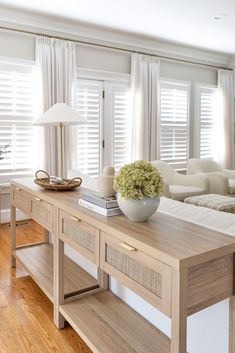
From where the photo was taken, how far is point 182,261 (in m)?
1.08

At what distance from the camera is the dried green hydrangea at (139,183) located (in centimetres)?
141

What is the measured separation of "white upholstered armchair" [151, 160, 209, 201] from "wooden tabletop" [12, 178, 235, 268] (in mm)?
2393

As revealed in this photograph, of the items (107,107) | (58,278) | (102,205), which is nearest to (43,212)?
(58,278)

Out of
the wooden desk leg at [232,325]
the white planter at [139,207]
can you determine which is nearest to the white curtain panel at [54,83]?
the white planter at [139,207]

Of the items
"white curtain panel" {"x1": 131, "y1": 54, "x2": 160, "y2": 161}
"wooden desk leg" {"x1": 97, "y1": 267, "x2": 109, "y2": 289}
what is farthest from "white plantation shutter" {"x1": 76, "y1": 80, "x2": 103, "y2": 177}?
"wooden desk leg" {"x1": 97, "y1": 267, "x2": 109, "y2": 289}

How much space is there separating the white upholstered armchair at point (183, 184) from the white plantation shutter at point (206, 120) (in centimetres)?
184

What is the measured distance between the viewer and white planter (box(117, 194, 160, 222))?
1.45 m

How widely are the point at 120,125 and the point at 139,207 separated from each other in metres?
3.98

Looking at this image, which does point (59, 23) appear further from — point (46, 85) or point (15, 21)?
point (46, 85)

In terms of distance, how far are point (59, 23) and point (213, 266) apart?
4278 mm

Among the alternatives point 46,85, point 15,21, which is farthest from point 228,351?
point 15,21

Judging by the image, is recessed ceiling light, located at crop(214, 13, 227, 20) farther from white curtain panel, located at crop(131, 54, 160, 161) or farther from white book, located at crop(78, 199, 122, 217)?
white book, located at crop(78, 199, 122, 217)

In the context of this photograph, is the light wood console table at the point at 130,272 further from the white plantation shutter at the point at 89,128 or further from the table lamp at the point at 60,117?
the white plantation shutter at the point at 89,128

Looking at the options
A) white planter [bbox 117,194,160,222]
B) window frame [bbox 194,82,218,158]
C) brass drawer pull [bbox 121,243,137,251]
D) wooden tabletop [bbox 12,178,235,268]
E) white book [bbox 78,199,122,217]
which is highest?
window frame [bbox 194,82,218,158]
